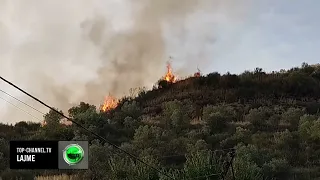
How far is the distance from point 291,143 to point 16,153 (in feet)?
87.0

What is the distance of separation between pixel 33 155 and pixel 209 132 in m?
28.4

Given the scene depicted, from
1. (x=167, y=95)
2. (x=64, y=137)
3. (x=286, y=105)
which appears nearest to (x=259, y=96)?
(x=286, y=105)

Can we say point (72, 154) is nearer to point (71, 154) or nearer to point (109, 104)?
point (71, 154)

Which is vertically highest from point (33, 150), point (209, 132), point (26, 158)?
point (209, 132)

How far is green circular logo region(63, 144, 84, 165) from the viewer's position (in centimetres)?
1737

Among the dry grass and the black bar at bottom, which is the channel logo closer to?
the black bar at bottom

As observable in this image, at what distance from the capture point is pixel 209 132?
142 ft

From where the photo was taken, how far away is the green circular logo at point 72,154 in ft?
57.0

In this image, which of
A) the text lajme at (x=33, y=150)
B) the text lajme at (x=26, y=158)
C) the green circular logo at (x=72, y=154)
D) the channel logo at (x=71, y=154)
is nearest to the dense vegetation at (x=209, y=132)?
the channel logo at (x=71, y=154)

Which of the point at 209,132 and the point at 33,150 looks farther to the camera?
the point at 209,132

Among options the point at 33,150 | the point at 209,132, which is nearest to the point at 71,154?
the point at 33,150

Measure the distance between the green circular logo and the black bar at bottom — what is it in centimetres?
49

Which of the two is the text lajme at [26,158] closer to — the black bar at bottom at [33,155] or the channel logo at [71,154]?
the black bar at bottom at [33,155]

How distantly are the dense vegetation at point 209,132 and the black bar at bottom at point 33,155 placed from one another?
8.17m
